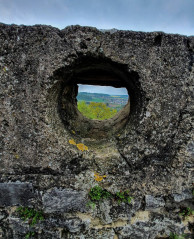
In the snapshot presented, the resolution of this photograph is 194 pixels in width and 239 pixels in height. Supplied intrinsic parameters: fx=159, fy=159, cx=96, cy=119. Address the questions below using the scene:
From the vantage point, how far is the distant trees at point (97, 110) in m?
18.3

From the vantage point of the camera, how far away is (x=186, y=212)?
1.56m

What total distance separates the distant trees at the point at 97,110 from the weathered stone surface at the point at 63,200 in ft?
54.8

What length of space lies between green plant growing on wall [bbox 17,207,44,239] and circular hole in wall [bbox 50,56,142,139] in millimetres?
876

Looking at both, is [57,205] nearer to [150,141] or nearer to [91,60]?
[150,141]

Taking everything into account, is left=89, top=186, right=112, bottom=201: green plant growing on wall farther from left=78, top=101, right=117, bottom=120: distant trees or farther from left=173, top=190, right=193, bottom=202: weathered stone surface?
left=78, top=101, right=117, bottom=120: distant trees

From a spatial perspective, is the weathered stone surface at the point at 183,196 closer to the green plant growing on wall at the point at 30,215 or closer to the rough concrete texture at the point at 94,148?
the rough concrete texture at the point at 94,148

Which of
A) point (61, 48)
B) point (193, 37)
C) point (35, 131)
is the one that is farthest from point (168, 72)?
point (35, 131)

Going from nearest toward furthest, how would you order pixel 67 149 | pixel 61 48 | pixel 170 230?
pixel 61 48 → pixel 67 149 → pixel 170 230

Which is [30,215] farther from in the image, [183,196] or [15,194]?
[183,196]

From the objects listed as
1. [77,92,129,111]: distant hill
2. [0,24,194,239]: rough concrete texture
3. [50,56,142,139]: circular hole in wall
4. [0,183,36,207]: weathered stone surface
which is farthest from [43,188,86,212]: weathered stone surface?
[77,92,129,111]: distant hill

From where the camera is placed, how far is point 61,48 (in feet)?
4.41

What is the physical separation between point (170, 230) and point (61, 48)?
198cm

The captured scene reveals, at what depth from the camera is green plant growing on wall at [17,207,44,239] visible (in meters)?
1.51

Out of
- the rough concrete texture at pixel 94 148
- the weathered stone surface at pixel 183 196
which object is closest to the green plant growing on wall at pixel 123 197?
the rough concrete texture at pixel 94 148
